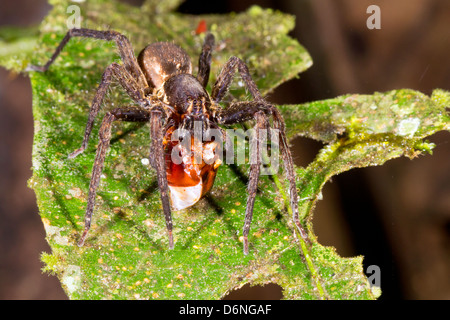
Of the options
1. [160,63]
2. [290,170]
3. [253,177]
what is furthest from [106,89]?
[290,170]

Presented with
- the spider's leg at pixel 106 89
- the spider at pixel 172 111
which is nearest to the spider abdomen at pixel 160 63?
the spider at pixel 172 111

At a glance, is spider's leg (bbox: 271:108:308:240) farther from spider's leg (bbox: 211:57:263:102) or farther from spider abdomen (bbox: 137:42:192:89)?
spider abdomen (bbox: 137:42:192:89)

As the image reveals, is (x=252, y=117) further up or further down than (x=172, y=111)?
further down

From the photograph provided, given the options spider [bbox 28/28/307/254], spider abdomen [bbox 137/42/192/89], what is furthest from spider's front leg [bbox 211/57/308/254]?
spider abdomen [bbox 137/42/192/89]

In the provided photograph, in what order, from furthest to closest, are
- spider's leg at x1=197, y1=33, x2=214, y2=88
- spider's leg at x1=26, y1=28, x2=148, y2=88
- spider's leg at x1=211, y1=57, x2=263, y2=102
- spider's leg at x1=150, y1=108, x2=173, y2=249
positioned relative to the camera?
spider's leg at x1=197, y1=33, x2=214, y2=88 < spider's leg at x1=26, y1=28, x2=148, y2=88 < spider's leg at x1=211, y1=57, x2=263, y2=102 < spider's leg at x1=150, y1=108, x2=173, y2=249

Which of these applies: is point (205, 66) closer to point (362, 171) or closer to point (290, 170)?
point (290, 170)

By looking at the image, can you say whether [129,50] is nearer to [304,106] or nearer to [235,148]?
[235,148]

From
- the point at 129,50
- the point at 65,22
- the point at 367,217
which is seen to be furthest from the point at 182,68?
the point at 367,217

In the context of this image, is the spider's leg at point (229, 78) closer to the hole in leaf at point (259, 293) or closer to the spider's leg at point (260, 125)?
the spider's leg at point (260, 125)
